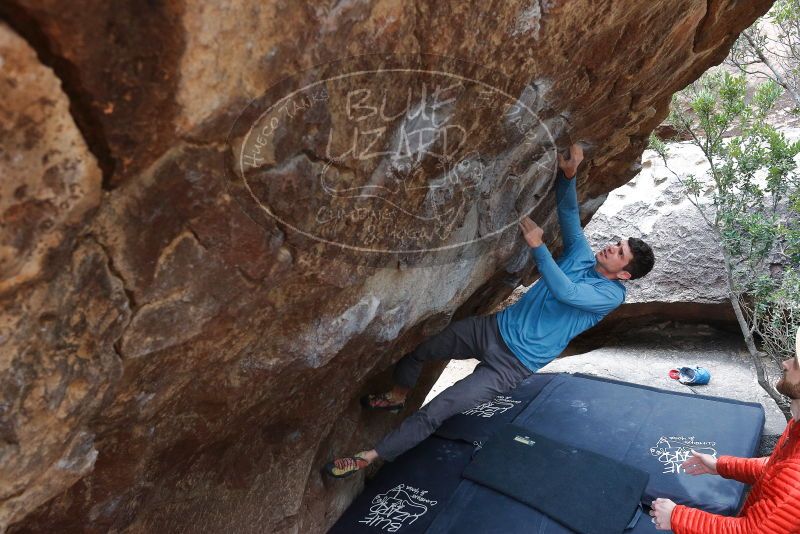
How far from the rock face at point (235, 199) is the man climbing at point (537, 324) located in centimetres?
44

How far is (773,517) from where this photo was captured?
209cm

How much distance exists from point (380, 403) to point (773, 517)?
2384mm

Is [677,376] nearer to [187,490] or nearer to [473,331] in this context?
[473,331]

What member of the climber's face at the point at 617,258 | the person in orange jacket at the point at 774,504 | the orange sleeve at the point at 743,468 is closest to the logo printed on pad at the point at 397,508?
the person in orange jacket at the point at 774,504

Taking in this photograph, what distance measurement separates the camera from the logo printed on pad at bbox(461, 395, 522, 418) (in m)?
4.68

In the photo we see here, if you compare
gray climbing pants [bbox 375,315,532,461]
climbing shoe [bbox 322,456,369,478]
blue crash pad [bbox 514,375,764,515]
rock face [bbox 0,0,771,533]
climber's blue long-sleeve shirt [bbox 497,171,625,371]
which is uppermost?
rock face [bbox 0,0,771,533]

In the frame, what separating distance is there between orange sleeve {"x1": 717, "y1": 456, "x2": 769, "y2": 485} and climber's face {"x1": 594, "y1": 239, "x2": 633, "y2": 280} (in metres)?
1.06

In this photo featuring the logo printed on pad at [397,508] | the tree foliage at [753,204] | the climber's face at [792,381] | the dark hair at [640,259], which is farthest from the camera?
the tree foliage at [753,204]

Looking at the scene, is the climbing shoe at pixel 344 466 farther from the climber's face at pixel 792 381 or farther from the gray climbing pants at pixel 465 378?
the climber's face at pixel 792 381

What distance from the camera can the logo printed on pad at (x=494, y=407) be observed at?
15.4 ft

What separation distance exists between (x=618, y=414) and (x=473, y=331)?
5.85 feet

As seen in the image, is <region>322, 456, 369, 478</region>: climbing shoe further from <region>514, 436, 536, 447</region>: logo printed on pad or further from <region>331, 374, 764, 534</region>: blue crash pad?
<region>514, 436, 536, 447</region>: logo printed on pad

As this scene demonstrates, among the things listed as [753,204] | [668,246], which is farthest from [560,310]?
[668,246]

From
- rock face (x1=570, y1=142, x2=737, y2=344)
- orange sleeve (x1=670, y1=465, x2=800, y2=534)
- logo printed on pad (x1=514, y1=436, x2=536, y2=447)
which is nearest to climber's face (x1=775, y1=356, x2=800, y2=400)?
orange sleeve (x1=670, y1=465, x2=800, y2=534)
